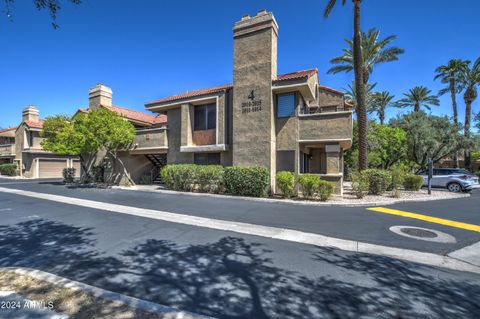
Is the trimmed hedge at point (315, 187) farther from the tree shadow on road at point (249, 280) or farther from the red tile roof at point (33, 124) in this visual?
the red tile roof at point (33, 124)

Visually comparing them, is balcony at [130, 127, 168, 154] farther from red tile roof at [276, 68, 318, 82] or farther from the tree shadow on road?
the tree shadow on road

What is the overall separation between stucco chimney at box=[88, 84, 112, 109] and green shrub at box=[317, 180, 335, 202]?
71.9 ft

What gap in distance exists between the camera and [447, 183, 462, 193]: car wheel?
17527mm

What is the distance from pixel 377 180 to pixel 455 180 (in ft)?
27.9

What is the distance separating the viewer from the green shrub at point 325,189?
12.0 meters

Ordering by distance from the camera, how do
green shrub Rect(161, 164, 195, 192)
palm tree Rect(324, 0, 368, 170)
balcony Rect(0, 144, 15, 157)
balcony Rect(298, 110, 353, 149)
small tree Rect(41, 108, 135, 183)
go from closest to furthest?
1. balcony Rect(298, 110, 353, 149)
2. palm tree Rect(324, 0, 368, 170)
3. green shrub Rect(161, 164, 195, 192)
4. small tree Rect(41, 108, 135, 183)
5. balcony Rect(0, 144, 15, 157)

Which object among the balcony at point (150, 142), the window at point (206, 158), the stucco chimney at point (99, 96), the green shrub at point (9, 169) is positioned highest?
the stucco chimney at point (99, 96)

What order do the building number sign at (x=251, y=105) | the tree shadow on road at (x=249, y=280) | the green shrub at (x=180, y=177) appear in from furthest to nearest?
the green shrub at (x=180, y=177), the building number sign at (x=251, y=105), the tree shadow on road at (x=249, y=280)

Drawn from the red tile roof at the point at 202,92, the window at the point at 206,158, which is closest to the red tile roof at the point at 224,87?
the red tile roof at the point at 202,92

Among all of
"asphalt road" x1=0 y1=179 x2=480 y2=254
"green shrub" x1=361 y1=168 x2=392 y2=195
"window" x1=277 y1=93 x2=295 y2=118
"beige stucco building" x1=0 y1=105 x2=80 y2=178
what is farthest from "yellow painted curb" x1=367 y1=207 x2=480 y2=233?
"beige stucco building" x1=0 y1=105 x2=80 y2=178

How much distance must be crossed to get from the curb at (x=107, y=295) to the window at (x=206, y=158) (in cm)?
1319

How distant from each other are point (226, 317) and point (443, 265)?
4.87m

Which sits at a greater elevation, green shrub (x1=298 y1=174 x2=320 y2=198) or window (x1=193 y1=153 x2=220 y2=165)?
window (x1=193 y1=153 x2=220 y2=165)

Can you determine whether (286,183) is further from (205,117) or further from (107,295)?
(107,295)
